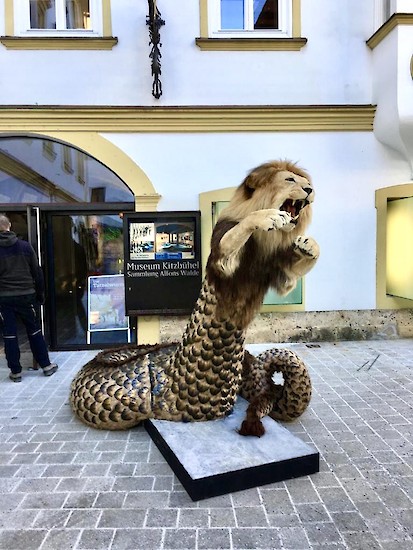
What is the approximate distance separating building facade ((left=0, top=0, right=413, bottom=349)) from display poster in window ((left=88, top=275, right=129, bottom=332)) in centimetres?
15

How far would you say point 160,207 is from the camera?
19.8ft

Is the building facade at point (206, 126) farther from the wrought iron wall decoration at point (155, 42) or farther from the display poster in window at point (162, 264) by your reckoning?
the display poster in window at point (162, 264)

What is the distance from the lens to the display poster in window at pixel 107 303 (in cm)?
641

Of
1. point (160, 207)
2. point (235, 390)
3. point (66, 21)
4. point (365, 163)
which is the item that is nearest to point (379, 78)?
point (365, 163)

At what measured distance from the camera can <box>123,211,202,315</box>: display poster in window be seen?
5.94 metres

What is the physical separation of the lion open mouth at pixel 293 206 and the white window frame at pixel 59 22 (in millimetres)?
4602

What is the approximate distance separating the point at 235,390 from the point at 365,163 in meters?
4.31

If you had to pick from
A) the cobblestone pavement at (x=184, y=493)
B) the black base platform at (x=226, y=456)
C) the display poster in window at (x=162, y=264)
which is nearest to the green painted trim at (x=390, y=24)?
the display poster in window at (x=162, y=264)

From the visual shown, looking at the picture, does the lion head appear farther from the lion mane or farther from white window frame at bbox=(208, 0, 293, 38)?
white window frame at bbox=(208, 0, 293, 38)

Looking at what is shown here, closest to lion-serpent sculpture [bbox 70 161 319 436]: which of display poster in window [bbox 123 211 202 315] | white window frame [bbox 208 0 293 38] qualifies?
display poster in window [bbox 123 211 202 315]

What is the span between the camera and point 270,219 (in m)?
2.54

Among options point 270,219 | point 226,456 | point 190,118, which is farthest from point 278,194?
point 190,118

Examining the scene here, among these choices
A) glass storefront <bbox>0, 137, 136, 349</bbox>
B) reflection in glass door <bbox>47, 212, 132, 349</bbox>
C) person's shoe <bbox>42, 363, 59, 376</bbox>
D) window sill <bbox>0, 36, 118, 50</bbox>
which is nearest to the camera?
person's shoe <bbox>42, 363, 59, 376</bbox>

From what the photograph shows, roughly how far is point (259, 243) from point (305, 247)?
296 mm
